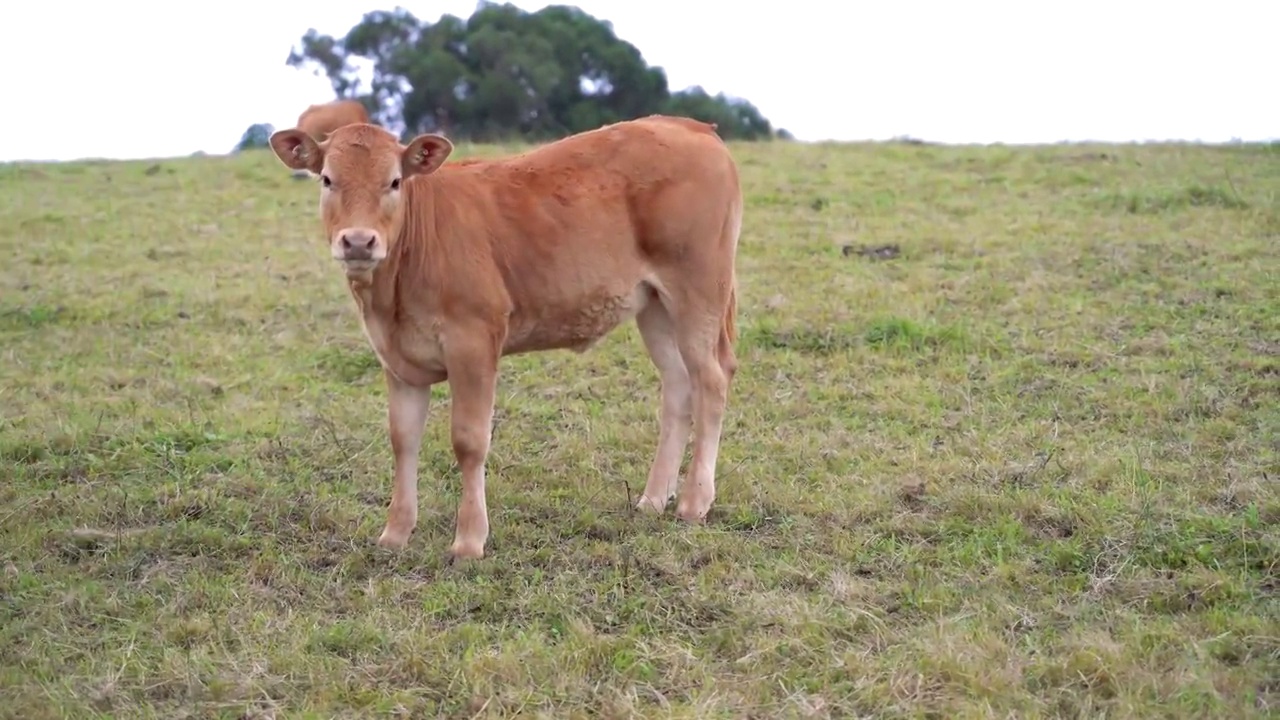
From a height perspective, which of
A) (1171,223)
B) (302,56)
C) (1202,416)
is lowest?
(1202,416)

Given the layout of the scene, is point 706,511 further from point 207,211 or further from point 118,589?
point 207,211

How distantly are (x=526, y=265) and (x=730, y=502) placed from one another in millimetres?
1521

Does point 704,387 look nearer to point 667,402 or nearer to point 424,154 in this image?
point 667,402

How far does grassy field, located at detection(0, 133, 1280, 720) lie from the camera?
180 inches

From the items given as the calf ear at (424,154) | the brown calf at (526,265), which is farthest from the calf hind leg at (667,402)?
the calf ear at (424,154)

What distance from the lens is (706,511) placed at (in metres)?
6.45

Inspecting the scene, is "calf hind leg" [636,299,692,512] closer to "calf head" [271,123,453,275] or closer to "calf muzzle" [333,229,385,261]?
"calf head" [271,123,453,275]

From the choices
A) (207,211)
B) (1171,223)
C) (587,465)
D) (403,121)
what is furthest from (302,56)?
(587,465)

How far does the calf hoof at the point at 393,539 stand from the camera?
6.05 metres

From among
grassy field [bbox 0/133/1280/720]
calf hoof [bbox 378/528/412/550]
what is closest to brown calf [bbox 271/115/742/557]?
calf hoof [bbox 378/528/412/550]

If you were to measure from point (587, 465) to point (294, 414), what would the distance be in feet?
6.72

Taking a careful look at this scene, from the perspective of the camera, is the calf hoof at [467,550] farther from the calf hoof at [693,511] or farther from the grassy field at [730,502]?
the calf hoof at [693,511]

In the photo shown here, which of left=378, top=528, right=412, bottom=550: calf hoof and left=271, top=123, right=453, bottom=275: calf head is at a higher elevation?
left=271, top=123, right=453, bottom=275: calf head

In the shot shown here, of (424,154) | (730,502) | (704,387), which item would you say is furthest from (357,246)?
(730,502)
